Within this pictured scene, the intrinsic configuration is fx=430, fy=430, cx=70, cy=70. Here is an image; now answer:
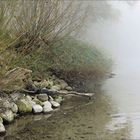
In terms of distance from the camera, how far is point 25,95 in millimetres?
15320

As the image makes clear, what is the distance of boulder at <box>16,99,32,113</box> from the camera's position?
46.4ft

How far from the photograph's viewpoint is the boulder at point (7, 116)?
42.3ft

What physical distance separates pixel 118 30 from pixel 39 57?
33.5 meters

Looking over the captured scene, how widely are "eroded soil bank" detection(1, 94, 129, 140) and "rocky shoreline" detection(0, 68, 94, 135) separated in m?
0.36

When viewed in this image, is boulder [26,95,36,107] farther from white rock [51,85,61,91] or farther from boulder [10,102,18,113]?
white rock [51,85,61,91]

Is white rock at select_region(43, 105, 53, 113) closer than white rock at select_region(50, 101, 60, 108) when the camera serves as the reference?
Yes

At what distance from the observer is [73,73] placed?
20.0m

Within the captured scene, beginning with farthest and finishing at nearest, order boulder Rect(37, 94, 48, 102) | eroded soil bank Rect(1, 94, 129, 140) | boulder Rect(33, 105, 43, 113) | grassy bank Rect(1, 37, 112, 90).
A: grassy bank Rect(1, 37, 112, 90), boulder Rect(37, 94, 48, 102), boulder Rect(33, 105, 43, 113), eroded soil bank Rect(1, 94, 129, 140)

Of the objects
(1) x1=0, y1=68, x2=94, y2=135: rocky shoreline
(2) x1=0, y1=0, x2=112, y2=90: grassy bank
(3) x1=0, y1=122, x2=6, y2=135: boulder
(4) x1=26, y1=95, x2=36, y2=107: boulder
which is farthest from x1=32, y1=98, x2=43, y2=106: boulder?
(3) x1=0, y1=122, x2=6, y2=135: boulder

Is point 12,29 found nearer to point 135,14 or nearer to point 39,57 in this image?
point 39,57

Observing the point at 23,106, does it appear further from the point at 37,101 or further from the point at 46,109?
the point at 37,101

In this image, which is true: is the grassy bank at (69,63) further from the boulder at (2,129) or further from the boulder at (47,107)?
the boulder at (2,129)

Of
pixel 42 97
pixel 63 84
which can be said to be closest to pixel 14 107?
pixel 42 97

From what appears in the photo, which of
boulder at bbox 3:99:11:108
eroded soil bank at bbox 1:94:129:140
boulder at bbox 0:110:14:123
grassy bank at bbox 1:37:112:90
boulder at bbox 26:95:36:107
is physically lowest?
eroded soil bank at bbox 1:94:129:140
